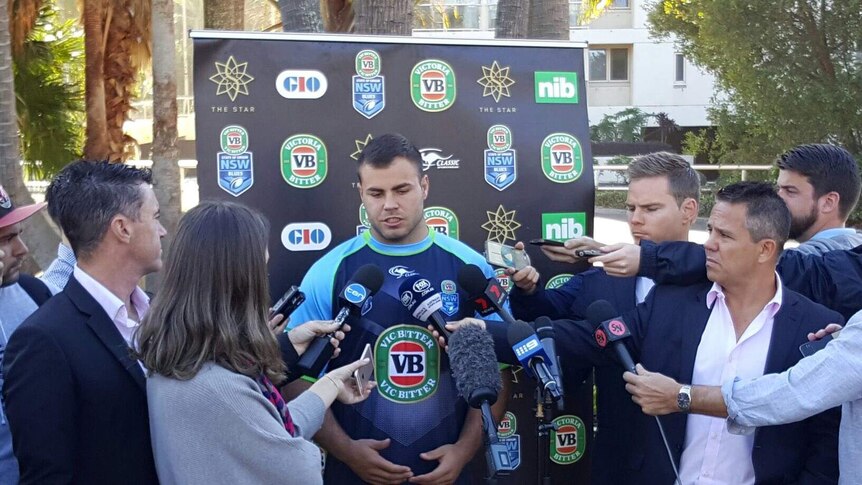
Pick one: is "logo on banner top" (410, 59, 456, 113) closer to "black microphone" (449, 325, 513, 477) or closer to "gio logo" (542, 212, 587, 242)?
"gio logo" (542, 212, 587, 242)

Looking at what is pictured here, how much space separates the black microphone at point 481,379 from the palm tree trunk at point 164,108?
5092 mm

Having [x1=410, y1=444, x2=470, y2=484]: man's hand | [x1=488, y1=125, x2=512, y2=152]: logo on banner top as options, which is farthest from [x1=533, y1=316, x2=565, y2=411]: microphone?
[x1=488, y1=125, x2=512, y2=152]: logo on banner top

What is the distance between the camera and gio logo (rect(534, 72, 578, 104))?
15.6 ft

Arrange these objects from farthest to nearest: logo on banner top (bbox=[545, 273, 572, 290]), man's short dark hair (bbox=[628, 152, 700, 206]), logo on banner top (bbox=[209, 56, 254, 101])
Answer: logo on banner top (bbox=[545, 273, 572, 290]) < logo on banner top (bbox=[209, 56, 254, 101]) < man's short dark hair (bbox=[628, 152, 700, 206])

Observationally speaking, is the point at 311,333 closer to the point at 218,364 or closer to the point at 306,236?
the point at 218,364

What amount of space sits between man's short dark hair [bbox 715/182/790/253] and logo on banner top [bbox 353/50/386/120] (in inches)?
72.9

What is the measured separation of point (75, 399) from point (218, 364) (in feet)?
1.38

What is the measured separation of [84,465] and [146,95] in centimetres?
1747

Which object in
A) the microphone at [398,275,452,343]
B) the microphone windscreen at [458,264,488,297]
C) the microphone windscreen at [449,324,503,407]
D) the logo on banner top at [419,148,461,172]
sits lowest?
the microphone windscreen at [449,324,503,407]

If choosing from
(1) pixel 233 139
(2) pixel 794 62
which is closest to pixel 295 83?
(1) pixel 233 139

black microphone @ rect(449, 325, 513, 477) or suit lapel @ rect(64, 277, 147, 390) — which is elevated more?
suit lapel @ rect(64, 277, 147, 390)

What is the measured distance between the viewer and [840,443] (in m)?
2.96

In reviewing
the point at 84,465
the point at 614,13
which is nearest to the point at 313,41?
the point at 84,465

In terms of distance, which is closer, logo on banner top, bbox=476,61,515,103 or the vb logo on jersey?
the vb logo on jersey
